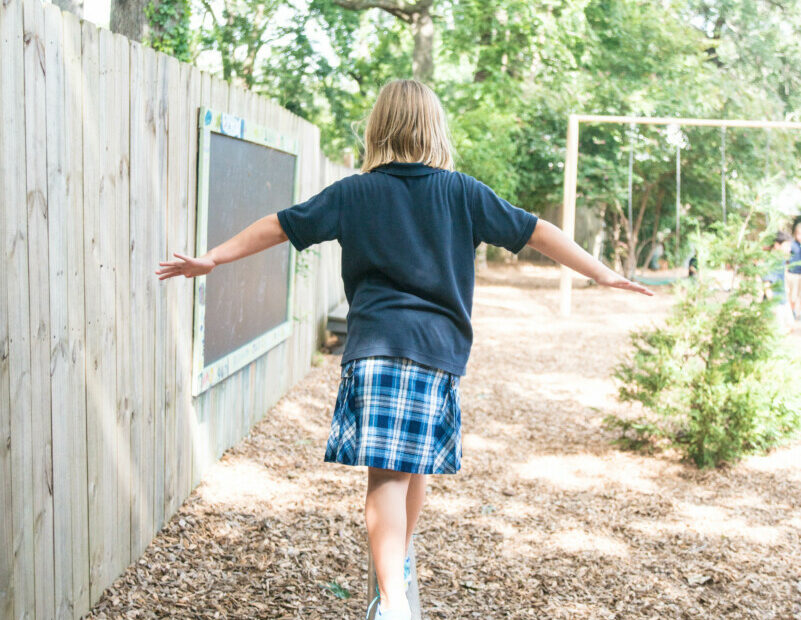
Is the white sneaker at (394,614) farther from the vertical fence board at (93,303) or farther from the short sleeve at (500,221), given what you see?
the vertical fence board at (93,303)

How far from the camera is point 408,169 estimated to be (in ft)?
8.32

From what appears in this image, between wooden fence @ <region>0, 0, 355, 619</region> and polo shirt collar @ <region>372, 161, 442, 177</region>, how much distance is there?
1014mm

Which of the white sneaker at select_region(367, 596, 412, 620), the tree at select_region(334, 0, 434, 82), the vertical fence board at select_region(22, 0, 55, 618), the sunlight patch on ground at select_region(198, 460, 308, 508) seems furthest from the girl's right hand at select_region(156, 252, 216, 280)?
the tree at select_region(334, 0, 434, 82)

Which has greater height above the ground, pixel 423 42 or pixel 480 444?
pixel 423 42

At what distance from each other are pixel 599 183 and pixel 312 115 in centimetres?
579

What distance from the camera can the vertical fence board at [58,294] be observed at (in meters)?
2.58

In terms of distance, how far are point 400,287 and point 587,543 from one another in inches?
91.0

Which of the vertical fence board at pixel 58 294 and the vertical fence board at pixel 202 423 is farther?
the vertical fence board at pixel 202 423

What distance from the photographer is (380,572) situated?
2.41 m

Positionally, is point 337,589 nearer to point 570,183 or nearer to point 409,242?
point 409,242

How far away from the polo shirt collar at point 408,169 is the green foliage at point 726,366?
134 inches

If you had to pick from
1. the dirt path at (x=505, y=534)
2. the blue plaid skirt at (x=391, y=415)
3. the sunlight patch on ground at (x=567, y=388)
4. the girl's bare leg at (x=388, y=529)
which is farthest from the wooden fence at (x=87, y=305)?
the sunlight patch on ground at (x=567, y=388)

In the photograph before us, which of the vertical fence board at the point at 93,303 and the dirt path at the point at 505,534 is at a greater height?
the vertical fence board at the point at 93,303

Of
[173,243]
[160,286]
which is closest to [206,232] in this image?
[173,243]
